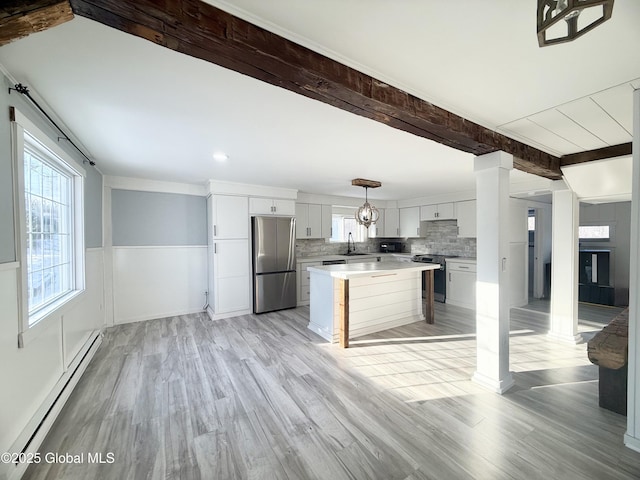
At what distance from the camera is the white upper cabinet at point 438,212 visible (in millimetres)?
5426

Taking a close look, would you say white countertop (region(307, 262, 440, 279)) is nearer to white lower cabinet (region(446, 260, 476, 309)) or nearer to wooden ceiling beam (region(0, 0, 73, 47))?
white lower cabinet (region(446, 260, 476, 309))

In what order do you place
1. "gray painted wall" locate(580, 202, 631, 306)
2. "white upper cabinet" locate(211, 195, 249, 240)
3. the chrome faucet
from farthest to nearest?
1. the chrome faucet
2. "gray painted wall" locate(580, 202, 631, 306)
3. "white upper cabinet" locate(211, 195, 249, 240)

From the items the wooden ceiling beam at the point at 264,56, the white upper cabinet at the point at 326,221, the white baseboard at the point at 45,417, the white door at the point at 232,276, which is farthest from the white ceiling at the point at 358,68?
the white upper cabinet at the point at 326,221

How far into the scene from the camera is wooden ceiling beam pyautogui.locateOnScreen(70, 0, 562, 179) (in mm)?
896

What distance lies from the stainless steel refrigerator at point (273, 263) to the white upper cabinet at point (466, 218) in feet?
10.9

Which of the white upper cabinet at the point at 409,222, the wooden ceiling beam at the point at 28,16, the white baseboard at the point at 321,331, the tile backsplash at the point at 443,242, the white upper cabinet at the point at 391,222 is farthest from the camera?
the white upper cabinet at the point at 391,222

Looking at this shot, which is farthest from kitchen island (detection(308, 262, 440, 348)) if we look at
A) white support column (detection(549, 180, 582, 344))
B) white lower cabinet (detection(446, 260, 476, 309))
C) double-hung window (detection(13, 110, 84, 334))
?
double-hung window (detection(13, 110, 84, 334))

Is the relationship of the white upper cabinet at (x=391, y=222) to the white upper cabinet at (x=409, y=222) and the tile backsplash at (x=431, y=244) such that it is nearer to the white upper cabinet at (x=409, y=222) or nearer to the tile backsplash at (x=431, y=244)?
the white upper cabinet at (x=409, y=222)

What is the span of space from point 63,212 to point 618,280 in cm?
875

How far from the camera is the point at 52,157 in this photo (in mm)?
2246

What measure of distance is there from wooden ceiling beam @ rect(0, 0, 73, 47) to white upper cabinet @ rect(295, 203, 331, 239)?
4.53m

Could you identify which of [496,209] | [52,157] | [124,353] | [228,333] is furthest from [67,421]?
[496,209]

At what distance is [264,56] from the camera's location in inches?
43.6

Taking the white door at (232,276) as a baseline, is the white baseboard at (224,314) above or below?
below
